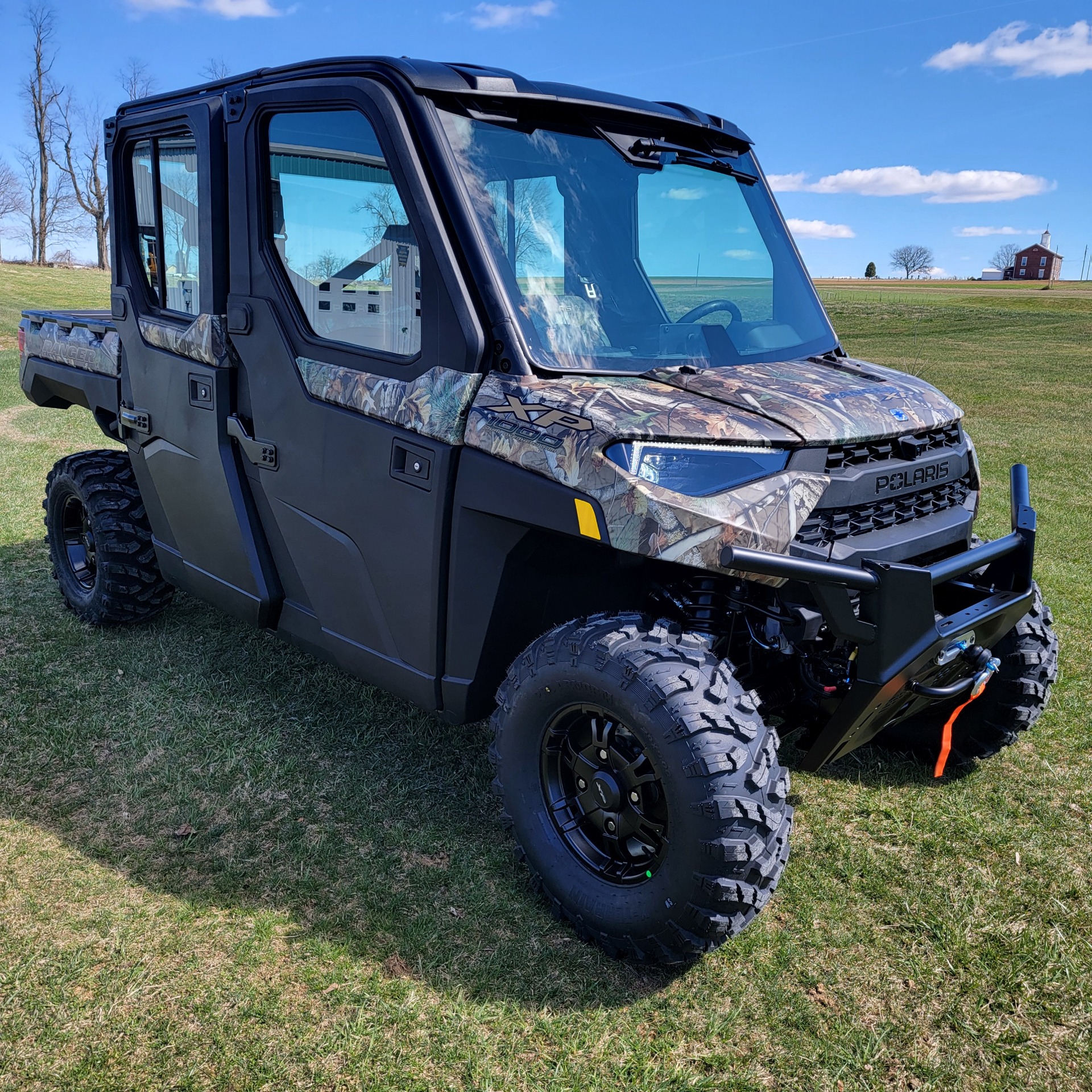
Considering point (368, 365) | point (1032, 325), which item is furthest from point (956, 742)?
point (1032, 325)

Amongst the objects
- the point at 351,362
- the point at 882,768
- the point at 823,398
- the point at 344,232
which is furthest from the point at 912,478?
the point at 344,232

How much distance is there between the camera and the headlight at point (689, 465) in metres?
2.61

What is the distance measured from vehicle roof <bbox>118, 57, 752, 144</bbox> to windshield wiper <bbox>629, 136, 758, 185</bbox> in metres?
0.08

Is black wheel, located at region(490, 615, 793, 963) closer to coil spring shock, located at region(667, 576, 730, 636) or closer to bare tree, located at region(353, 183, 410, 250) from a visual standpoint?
coil spring shock, located at region(667, 576, 730, 636)

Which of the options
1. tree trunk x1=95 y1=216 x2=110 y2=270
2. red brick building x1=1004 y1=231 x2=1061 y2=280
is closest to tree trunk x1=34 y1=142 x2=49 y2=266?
tree trunk x1=95 y1=216 x2=110 y2=270

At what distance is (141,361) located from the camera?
443 centimetres

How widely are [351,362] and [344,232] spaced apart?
1.46 feet

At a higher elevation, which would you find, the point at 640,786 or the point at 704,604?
the point at 704,604

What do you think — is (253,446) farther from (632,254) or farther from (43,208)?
(43,208)

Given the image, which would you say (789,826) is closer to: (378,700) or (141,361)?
(378,700)

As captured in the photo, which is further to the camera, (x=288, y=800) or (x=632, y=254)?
(x=288, y=800)

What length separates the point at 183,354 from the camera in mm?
4070

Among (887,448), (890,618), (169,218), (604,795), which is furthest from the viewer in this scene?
(169,218)

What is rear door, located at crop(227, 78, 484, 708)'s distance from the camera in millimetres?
3004
